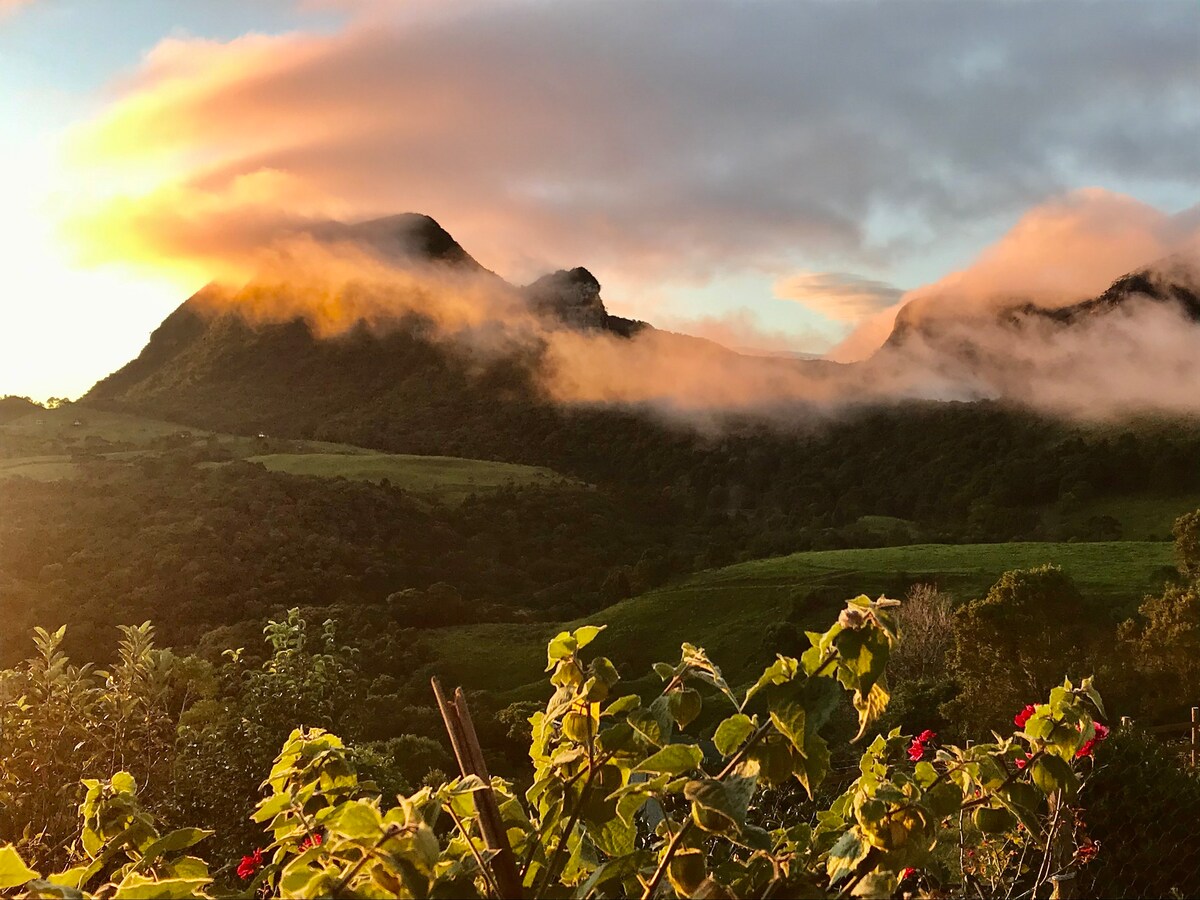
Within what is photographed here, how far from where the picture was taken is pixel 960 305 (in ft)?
406

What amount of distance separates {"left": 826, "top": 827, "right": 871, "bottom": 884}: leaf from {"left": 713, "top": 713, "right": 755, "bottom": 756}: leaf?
0.23 m

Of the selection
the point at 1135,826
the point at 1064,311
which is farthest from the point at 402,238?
the point at 1135,826

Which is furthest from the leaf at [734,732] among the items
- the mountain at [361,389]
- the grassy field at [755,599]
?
the mountain at [361,389]

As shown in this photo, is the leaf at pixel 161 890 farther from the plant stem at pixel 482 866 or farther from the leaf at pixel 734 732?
the leaf at pixel 734 732

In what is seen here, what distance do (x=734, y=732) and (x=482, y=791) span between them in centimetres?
40

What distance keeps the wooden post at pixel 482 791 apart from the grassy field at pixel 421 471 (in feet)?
187

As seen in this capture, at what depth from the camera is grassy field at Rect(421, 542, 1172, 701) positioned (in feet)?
106

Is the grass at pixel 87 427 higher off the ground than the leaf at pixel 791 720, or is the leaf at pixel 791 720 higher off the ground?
the grass at pixel 87 427

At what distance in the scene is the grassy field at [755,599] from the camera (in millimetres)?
32344

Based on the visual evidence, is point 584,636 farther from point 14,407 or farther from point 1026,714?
point 14,407

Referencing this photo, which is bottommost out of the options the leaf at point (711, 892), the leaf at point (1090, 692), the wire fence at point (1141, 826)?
the wire fence at point (1141, 826)

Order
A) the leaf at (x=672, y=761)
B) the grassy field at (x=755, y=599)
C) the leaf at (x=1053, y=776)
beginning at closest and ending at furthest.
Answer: the leaf at (x=672, y=761) → the leaf at (x=1053, y=776) → the grassy field at (x=755, y=599)

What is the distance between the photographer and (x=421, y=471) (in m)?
67.3

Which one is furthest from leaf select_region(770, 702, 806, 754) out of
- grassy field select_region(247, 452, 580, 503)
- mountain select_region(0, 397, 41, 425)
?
mountain select_region(0, 397, 41, 425)
